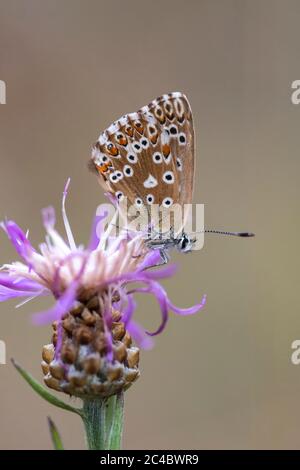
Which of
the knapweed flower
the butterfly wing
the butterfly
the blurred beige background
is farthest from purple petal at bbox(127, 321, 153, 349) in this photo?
the blurred beige background

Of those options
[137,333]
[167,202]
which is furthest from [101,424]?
[167,202]

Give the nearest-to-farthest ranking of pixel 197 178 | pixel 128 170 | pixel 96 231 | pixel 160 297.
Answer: pixel 160 297
pixel 96 231
pixel 128 170
pixel 197 178

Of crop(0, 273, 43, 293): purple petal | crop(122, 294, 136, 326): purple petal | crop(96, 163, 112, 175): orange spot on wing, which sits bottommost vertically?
crop(122, 294, 136, 326): purple petal

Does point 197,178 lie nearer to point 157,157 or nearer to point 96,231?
point 157,157

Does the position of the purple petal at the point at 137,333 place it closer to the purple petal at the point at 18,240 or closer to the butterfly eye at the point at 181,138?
the purple petal at the point at 18,240

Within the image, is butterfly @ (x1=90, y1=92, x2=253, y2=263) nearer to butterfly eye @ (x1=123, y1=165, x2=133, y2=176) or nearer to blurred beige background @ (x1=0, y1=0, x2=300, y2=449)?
butterfly eye @ (x1=123, y1=165, x2=133, y2=176)

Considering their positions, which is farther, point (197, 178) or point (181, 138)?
point (197, 178)
